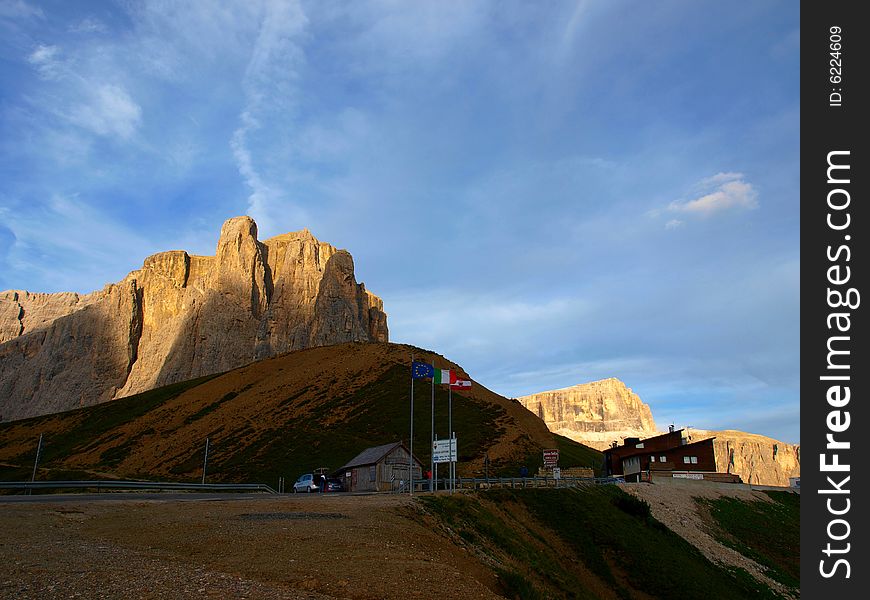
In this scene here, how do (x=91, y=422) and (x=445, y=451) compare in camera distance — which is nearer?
(x=445, y=451)

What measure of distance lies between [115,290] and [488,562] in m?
201

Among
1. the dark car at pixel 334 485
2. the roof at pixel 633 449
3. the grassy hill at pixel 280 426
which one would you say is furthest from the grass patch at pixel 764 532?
the dark car at pixel 334 485

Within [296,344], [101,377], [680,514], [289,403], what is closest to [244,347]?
[296,344]

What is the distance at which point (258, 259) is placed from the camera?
185625 mm

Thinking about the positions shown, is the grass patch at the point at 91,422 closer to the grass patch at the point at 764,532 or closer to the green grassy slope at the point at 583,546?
the green grassy slope at the point at 583,546

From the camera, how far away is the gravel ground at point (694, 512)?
38.9 m

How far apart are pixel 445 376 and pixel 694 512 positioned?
24118 mm

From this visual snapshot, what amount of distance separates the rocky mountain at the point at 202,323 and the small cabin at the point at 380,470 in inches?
4717

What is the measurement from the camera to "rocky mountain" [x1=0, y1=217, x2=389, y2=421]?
172m

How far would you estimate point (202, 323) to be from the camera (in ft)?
585

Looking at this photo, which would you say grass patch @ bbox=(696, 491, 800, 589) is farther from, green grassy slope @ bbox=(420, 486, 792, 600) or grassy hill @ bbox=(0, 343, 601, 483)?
grassy hill @ bbox=(0, 343, 601, 483)

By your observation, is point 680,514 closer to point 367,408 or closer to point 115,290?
point 367,408

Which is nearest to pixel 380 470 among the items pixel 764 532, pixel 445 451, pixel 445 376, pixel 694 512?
pixel 445 376

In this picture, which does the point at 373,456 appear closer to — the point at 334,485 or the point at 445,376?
the point at 334,485
